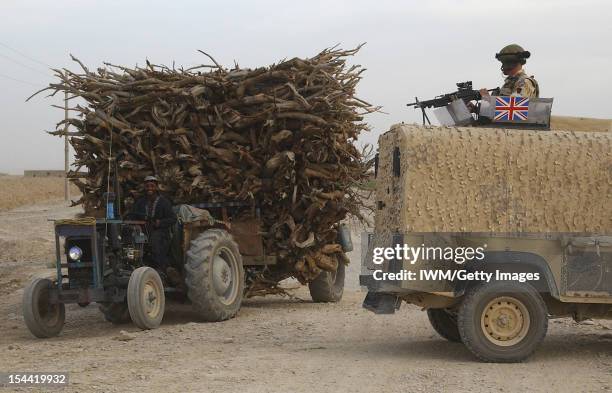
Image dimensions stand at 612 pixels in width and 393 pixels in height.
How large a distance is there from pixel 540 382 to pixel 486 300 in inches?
47.3

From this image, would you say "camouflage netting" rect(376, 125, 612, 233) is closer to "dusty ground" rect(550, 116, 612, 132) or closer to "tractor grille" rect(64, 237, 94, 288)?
"dusty ground" rect(550, 116, 612, 132)

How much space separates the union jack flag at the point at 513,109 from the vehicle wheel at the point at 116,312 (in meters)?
5.73

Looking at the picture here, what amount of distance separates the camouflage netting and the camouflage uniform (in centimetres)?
89

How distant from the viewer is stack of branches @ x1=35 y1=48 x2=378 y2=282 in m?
12.9

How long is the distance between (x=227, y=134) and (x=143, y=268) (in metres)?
2.73

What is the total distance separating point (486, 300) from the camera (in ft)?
29.0

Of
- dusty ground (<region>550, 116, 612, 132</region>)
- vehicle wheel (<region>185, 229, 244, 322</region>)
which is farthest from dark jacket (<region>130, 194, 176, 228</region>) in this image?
dusty ground (<region>550, 116, 612, 132</region>)

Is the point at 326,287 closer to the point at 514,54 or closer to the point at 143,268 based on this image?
the point at 143,268

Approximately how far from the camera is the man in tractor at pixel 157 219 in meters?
12.2

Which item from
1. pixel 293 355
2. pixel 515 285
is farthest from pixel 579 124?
pixel 293 355

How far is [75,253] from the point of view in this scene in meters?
11.0

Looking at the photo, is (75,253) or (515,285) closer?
(515,285)

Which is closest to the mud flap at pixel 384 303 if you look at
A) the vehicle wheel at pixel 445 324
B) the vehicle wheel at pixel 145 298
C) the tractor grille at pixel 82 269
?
the vehicle wheel at pixel 445 324

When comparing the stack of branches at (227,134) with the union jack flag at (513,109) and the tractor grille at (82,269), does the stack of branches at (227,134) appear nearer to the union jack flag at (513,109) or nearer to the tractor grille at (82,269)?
the tractor grille at (82,269)
